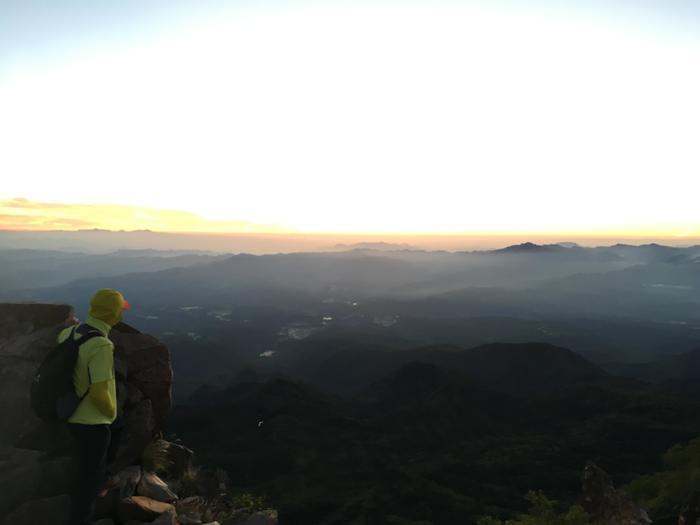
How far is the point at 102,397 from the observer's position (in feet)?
25.1

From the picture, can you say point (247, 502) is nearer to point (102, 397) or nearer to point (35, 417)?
point (35, 417)

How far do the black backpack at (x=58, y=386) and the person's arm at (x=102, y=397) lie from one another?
0.32 metres

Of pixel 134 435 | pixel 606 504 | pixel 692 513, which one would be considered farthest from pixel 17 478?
pixel 606 504

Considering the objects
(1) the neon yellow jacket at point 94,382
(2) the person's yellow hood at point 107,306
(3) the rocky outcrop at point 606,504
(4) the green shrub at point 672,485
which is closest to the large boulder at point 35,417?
(1) the neon yellow jacket at point 94,382

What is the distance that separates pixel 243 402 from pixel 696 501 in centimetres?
14602

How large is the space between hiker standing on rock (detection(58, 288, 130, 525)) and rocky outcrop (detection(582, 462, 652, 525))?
22188 mm

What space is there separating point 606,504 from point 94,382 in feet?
85.9

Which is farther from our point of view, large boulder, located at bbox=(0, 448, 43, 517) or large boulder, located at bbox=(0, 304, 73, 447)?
large boulder, located at bbox=(0, 304, 73, 447)

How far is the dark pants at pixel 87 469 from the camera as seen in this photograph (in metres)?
7.92

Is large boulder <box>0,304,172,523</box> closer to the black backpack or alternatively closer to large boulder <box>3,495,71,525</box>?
large boulder <box>3,495,71,525</box>

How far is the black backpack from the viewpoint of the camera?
24.8 ft

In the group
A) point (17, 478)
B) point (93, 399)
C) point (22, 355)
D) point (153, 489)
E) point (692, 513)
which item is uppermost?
point (93, 399)

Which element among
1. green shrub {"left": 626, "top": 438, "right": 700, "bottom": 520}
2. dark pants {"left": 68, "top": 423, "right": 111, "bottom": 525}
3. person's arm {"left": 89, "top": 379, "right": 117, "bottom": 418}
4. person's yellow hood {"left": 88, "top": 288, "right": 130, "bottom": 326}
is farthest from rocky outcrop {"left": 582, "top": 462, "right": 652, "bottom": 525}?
person's yellow hood {"left": 88, "top": 288, "right": 130, "bottom": 326}

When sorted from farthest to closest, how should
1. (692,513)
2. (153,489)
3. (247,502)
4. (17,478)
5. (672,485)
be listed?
1. (672,485)
2. (692,513)
3. (247,502)
4. (153,489)
5. (17,478)
